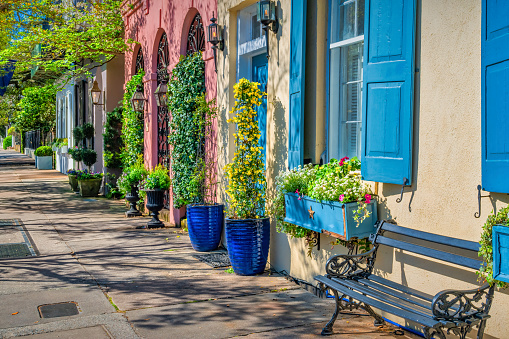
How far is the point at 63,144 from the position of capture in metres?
22.7

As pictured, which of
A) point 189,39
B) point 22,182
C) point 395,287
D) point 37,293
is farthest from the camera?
point 22,182

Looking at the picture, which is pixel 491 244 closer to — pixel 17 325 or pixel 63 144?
pixel 17 325

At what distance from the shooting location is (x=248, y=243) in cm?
634

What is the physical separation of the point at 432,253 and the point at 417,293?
0.32 m

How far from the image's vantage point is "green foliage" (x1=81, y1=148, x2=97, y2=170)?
1547cm

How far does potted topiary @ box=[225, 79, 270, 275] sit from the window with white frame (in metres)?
1.16

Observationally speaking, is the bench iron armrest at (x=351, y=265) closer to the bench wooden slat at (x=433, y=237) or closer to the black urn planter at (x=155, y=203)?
the bench wooden slat at (x=433, y=237)

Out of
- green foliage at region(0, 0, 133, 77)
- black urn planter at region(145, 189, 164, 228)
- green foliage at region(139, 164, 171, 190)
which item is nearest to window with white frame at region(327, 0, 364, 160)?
black urn planter at region(145, 189, 164, 228)

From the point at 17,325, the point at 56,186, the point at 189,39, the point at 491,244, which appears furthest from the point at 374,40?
the point at 56,186

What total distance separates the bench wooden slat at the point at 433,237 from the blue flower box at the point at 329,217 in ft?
0.78

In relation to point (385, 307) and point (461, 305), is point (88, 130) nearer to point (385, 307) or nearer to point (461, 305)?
point (385, 307)

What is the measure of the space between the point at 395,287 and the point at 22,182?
1712 cm

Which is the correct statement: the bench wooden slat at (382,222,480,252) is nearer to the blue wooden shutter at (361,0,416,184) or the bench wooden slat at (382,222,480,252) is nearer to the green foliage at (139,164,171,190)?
the blue wooden shutter at (361,0,416,184)

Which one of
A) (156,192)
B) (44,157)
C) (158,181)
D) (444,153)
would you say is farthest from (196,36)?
(44,157)
